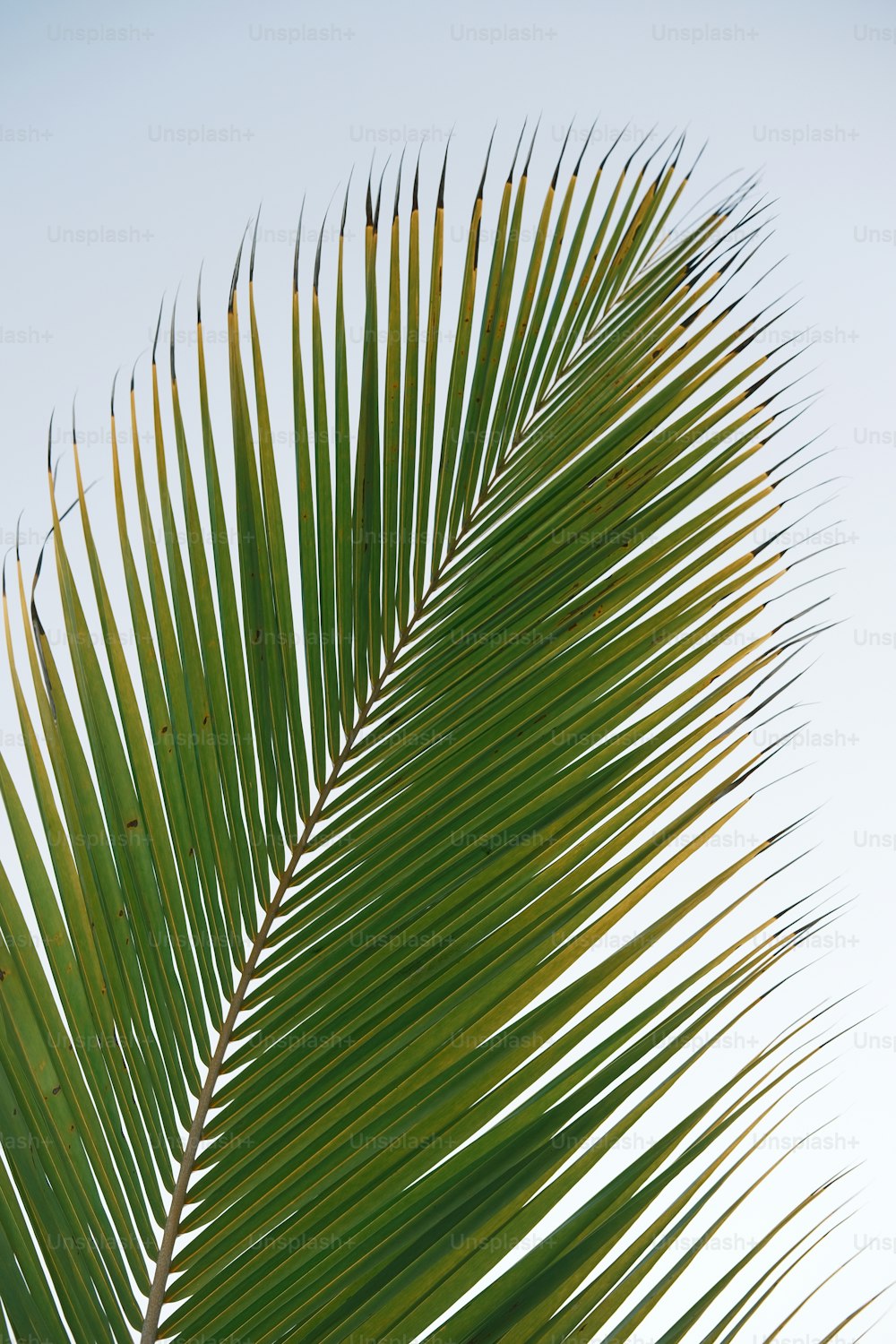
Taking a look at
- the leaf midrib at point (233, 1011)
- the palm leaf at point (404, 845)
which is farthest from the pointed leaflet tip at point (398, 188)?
the leaf midrib at point (233, 1011)

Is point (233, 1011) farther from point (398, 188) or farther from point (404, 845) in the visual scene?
point (398, 188)

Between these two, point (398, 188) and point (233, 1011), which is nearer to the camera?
point (233, 1011)

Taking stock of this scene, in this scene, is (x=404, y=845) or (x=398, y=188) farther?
(x=398, y=188)

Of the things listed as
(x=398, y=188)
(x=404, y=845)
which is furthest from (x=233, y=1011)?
(x=398, y=188)

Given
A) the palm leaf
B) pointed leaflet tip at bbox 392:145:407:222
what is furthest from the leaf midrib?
pointed leaflet tip at bbox 392:145:407:222

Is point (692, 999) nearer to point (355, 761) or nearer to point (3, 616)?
point (355, 761)

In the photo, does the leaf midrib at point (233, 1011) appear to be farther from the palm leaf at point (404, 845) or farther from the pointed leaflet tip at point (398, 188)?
the pointed leaflet tip at point (398, 188)

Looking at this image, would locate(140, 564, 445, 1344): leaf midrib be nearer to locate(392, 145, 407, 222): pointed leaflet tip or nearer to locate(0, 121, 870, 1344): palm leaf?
locate(0, 121, 870, 1344): palm leaf

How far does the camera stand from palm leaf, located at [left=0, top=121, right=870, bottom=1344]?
0.71 meters

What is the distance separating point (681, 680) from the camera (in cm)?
96

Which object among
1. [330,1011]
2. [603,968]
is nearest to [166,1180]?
[330,1011]

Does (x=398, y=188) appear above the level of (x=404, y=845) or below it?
above

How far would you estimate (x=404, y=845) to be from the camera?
3.09ft

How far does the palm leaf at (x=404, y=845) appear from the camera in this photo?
71 centimetres
